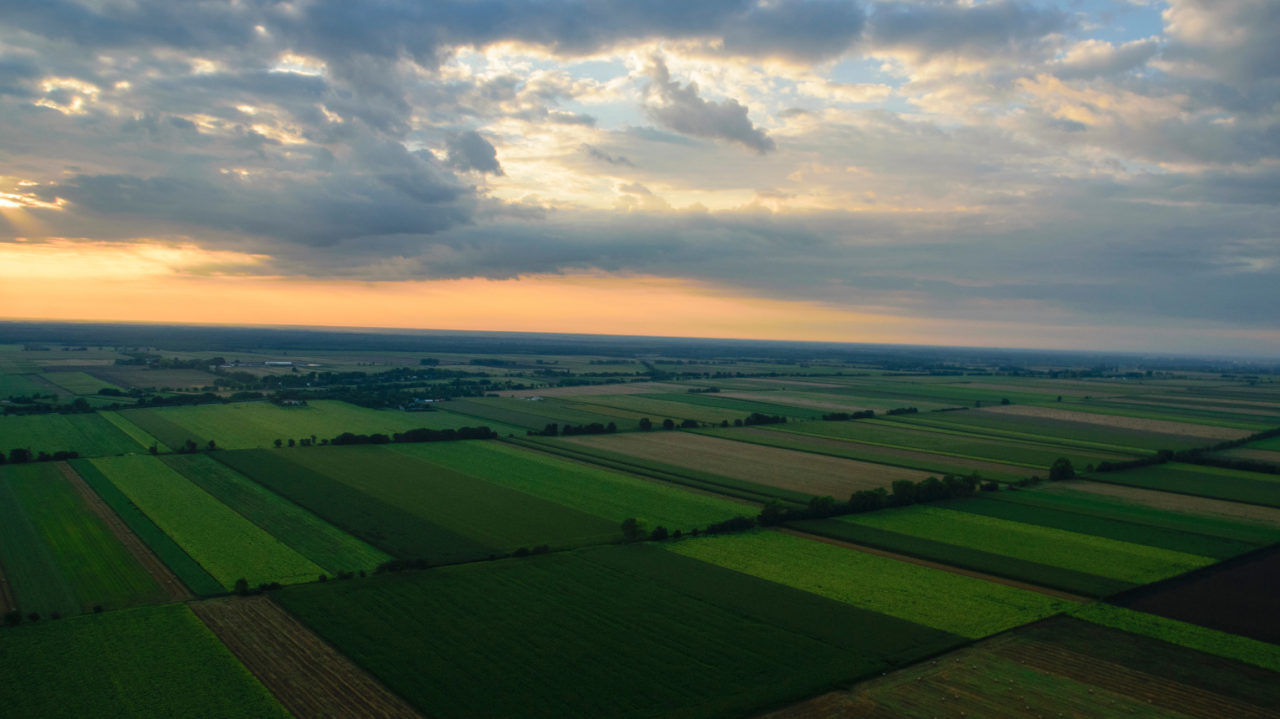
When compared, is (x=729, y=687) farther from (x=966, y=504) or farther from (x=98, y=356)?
(x=98, y=356)

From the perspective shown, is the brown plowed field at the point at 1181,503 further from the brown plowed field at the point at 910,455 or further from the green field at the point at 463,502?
the green field at the point at 463,502

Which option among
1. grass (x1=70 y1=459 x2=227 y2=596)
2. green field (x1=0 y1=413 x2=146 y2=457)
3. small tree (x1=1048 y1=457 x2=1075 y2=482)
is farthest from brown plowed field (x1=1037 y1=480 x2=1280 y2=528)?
green field (x1=0 y1=413 x2=146 y2=457)

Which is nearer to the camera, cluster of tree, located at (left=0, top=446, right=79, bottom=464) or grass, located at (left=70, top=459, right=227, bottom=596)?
grass, located at (left=70, top=459, right=227, bottom=596)

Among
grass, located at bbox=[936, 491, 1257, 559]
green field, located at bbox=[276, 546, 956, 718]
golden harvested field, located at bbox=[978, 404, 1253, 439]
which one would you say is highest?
golden harvested field, located at bbox=[978, 404, 1253, 439]

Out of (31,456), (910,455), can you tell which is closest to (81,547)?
(31,456)

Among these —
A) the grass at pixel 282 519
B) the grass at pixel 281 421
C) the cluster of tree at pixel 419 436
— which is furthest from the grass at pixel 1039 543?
the grass at pixel 281 421

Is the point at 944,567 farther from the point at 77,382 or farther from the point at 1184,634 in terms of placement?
the point at 77,382

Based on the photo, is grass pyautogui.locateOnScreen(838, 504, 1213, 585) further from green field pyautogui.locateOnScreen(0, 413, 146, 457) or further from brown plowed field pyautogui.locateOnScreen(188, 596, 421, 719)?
A: green field pyautogui.locateOnScreen(0, 413, 146, 457)
